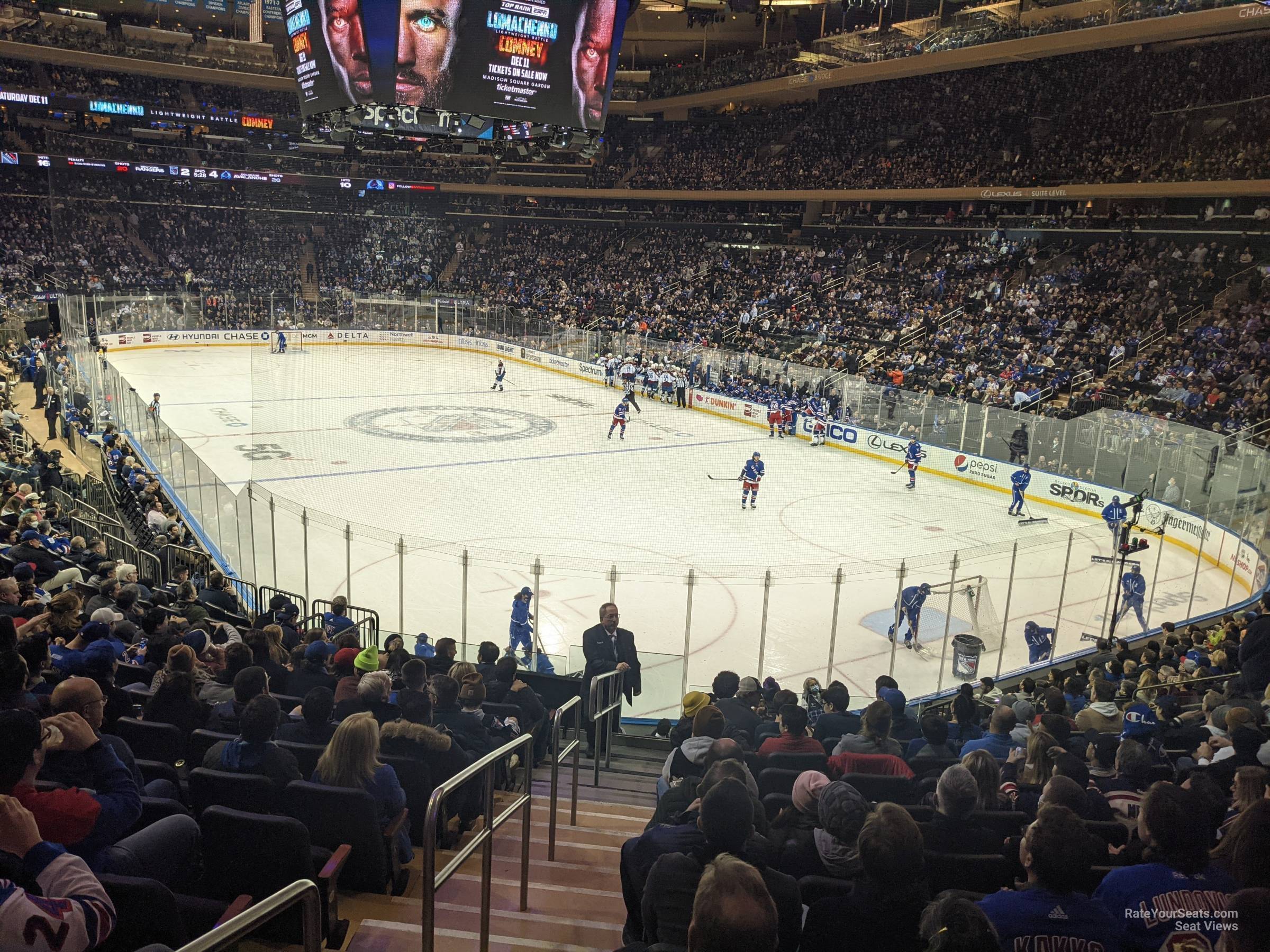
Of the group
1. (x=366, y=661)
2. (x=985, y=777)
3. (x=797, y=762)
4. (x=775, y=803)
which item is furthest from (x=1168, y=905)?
(x=366, y=661)

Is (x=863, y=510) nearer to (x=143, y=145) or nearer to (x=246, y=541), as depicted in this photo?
(x=246, y=541)

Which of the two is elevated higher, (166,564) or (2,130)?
(2,130)

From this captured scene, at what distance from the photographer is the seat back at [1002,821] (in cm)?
406

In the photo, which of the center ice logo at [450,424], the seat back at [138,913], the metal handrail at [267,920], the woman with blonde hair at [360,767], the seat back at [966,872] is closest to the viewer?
the metal handrail at [267,920]

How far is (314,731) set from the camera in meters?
4.77

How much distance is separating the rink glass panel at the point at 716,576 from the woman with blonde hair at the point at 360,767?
18.0 feet

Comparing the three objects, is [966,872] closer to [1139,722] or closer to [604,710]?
[1139,722]

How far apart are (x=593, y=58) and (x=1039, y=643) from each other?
13200 millimetres

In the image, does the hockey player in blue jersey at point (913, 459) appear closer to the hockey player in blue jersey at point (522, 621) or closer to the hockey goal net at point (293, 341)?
the hockey player in blue jersey at point (522, 621)

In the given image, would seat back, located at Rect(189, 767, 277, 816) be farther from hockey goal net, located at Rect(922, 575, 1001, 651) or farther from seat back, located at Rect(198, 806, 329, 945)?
hockey goal net, located at Rect(922, 575, 1001, 651)

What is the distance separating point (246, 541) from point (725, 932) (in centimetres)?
1177

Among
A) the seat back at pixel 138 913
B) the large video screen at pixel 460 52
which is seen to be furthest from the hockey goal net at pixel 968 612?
the large video screen at pixel 460 52

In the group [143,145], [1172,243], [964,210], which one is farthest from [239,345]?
[1172,243]

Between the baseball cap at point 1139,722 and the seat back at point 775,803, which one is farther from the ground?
the seat back at point 775,803
